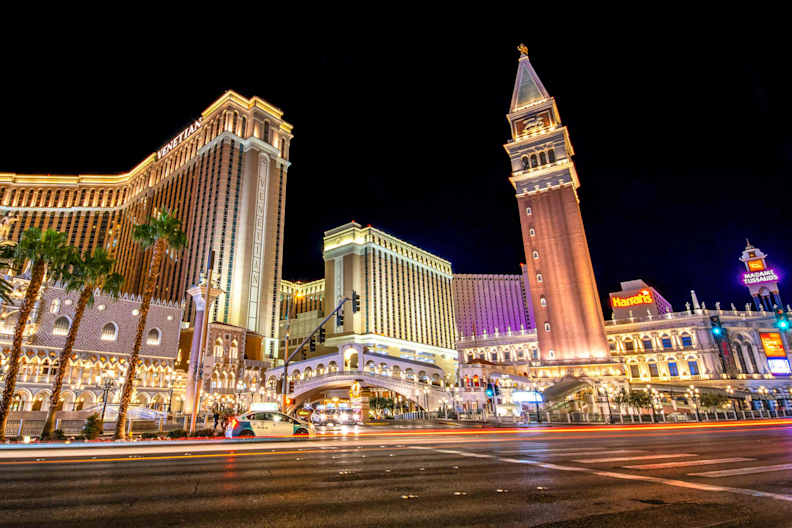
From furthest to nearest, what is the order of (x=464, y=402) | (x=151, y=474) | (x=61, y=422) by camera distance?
1. (x=464, y=402)
2. (x=61, y=422)
3. (x=151, y=474)

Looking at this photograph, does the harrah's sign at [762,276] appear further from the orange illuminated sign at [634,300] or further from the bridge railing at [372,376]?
the bridge railing at [372,376]

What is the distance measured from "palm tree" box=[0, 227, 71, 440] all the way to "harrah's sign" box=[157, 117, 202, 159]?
91.6 metres

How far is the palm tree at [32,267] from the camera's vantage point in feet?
72.6

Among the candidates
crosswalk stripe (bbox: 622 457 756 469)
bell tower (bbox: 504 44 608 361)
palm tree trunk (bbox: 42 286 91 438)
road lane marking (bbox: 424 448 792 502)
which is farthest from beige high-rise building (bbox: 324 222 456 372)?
road lane marking (bbox: 424 448 792 502)

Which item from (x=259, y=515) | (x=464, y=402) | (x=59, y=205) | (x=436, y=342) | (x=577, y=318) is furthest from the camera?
(x=436, y=342)

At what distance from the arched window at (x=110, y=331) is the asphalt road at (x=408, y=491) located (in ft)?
166

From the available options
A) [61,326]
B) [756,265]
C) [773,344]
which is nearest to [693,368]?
[773,344]

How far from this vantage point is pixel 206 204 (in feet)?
315

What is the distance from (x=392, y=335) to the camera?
117375mm

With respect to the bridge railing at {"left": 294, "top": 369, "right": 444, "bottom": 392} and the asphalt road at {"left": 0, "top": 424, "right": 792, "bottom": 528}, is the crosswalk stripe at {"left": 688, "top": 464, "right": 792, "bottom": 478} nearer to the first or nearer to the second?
the asphalt road at {"left": 0, "top": 424, "right": 792, "bottom": 528}

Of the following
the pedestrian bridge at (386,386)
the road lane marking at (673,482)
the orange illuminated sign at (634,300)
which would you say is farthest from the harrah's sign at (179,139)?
the road lane marking at (673,482)

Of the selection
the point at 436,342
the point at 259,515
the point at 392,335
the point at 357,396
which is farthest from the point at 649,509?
the point at 436,342

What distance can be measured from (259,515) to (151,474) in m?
4.51

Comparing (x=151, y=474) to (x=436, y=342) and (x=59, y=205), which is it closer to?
(x=436, y=342)
